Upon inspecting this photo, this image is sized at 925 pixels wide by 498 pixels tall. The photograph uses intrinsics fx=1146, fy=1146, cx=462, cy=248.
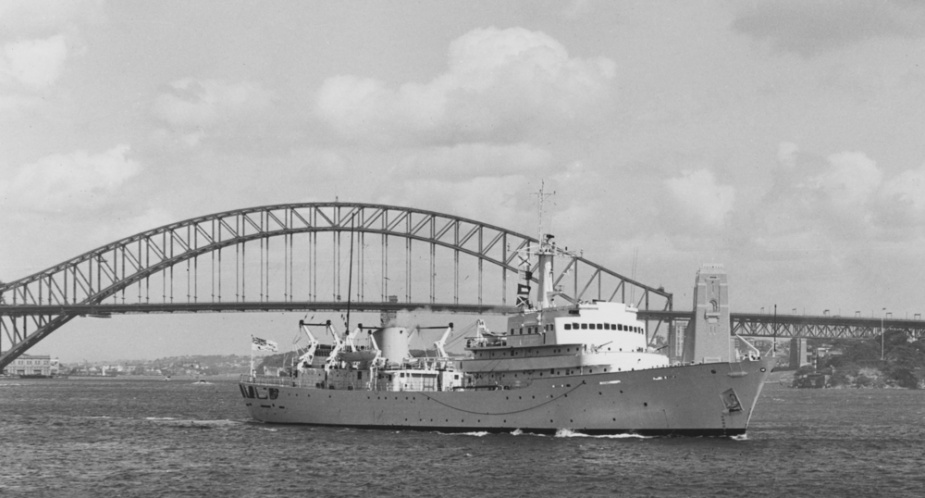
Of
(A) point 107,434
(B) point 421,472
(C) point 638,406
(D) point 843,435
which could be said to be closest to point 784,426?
(D) point 843,435

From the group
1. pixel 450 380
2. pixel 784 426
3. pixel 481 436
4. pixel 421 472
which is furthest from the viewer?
pixel 784 426

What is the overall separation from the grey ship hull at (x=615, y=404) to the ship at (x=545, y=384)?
4cm

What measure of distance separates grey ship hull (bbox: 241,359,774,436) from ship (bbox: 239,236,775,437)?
4 cm

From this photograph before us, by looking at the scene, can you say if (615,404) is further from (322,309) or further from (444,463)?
(322,309)

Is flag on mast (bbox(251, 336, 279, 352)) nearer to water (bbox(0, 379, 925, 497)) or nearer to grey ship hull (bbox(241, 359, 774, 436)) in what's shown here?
water (bbox(0, 379, 925, 497))

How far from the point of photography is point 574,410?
50.0 m

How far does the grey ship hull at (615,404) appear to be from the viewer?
159ft

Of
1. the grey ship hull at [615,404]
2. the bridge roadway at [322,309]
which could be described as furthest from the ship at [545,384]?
the bridge roadway at [322,309]

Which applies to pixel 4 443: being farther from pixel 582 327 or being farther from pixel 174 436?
pixel 582 327

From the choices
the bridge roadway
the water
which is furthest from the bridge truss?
the water

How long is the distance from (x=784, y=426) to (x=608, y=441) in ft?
60.5

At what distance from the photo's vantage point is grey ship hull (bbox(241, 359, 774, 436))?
→ 48.3m

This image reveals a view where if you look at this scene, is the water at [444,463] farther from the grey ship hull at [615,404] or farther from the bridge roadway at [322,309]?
the bridge roadway at [322,309]

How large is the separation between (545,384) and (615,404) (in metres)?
3.26
